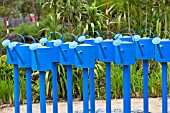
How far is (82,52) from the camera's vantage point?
13.2 feet

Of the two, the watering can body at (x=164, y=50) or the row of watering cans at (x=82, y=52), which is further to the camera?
the watering can body at (x=164, y=50)

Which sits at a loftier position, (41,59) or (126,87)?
(41,59)

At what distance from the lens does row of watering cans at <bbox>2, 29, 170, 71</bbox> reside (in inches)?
155

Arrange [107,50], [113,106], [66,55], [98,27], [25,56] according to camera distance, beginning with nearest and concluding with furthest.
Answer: [25,56] → [66,55] → [107,50] → [113,106] → [98,27]

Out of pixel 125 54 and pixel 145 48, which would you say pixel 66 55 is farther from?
pixel 145 48

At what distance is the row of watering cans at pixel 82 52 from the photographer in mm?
3936

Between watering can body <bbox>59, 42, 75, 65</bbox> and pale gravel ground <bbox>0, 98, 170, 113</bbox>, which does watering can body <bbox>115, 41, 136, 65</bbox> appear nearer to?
watering can body <bbox>59, 42, 75, 65</bbox>

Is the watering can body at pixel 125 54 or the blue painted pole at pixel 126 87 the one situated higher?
the watering can body at pixel 125 54

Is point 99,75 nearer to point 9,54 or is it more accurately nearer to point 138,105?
point 138,105

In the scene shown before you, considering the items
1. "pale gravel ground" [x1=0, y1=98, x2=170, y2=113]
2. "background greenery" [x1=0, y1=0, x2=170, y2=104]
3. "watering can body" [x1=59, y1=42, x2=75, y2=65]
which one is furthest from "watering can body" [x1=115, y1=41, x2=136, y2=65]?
"background greenery" [x1=0, y1=0, x2=170, y2=104]

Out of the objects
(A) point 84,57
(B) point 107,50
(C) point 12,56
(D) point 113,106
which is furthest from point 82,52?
(D) point 113,106

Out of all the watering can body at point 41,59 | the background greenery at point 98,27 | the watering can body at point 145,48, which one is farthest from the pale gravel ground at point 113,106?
the watering can body at point 41,59

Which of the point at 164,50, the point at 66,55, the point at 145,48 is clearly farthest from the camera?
the point at 145,48

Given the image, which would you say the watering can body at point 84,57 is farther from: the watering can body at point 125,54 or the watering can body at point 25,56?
the watering can body at point 25,56
